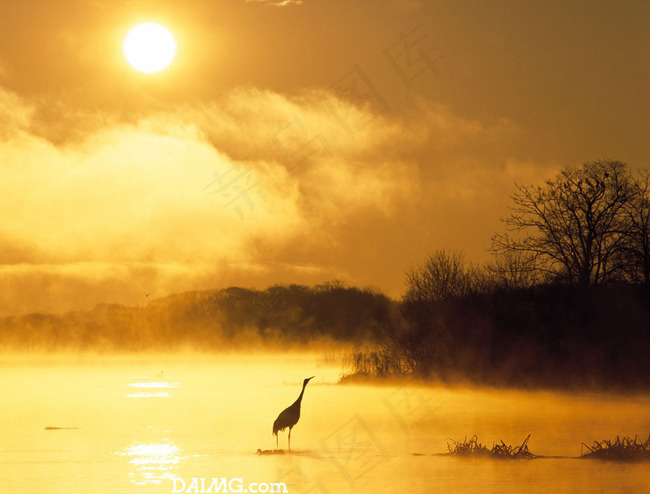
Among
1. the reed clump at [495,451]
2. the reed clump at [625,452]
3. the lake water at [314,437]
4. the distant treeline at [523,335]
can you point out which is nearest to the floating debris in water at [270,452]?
the lake water at [314,437]

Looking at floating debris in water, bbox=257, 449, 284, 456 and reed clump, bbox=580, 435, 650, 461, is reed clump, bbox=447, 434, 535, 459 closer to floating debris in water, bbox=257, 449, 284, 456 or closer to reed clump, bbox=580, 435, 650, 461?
reed clump, bbox=580, 435, 650, 461

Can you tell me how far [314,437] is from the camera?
1803cm

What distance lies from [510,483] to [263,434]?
279 inches

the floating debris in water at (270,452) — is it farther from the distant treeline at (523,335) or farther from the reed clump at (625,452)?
the distant treeline at (523,335)

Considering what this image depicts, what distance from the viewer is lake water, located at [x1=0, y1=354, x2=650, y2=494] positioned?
1273cm

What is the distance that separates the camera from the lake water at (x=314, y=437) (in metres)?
12.7

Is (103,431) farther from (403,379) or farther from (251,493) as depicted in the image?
(403,379)

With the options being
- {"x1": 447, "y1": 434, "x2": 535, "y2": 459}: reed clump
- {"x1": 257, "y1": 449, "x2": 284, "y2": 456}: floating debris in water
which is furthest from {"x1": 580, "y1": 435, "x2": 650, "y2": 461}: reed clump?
{"x1": 257, "y1": 449, "x2": 284, "y2": 456}: floating debris in water

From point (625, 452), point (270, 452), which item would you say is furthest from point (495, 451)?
point (270, 452)

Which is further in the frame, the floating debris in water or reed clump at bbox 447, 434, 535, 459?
the floating debris in water

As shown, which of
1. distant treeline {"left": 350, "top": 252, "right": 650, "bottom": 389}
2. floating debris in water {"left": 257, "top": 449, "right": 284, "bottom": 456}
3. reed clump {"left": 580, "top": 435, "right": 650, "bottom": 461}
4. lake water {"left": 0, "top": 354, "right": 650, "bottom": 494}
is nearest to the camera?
lake water {"left": 0, "top": 354, "right": 650, "bottom": 494}

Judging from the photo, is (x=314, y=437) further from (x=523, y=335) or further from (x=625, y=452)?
(x=523, y=335)

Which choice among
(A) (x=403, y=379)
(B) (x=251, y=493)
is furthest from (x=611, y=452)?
(A) (x=403, y=379)

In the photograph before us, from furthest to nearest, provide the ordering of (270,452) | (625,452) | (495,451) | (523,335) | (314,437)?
(523,335)
(314,437)
(270,452)
(495,451)
(625,452)
